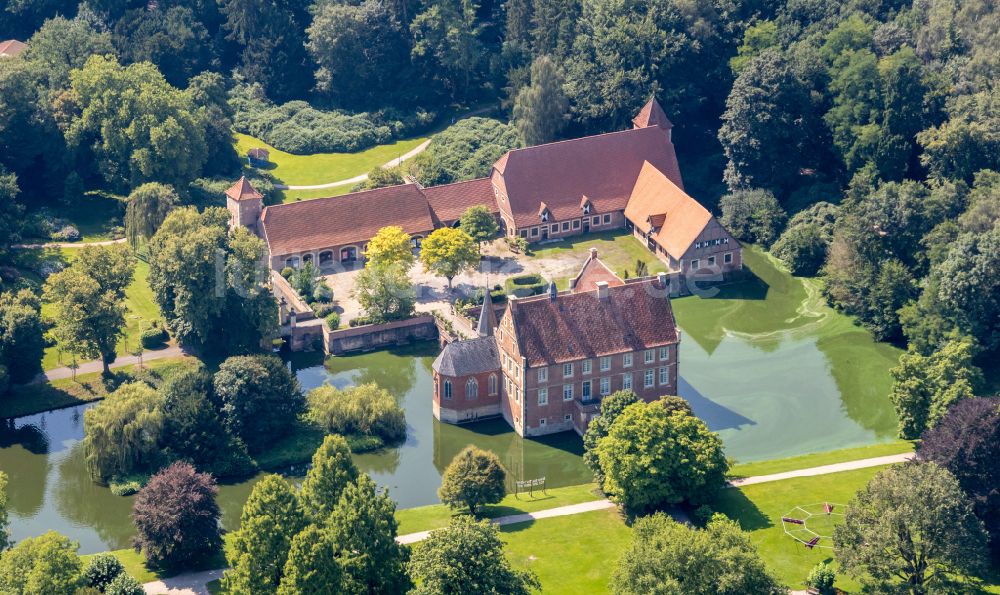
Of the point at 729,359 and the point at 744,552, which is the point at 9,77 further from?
the point at 744,552

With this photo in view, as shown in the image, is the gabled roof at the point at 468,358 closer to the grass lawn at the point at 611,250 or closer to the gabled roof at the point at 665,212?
the grass lawn at the point at 611,250

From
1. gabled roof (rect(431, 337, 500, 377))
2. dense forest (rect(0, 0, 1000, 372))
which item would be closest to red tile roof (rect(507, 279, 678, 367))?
gabled roof (rect(431, 337, 500, 377))

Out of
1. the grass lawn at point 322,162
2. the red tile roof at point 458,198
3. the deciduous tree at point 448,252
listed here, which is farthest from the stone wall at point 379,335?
the grass lawn at point 322,162

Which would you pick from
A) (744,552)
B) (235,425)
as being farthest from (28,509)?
(744,552)

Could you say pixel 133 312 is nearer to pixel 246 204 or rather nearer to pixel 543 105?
pixel 246 204

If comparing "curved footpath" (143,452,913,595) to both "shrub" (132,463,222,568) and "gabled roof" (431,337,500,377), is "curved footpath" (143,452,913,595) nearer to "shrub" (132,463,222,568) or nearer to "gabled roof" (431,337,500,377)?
"shrub" (132,463,222,568)

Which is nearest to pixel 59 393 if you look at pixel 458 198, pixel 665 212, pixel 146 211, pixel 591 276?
pixel 146 211

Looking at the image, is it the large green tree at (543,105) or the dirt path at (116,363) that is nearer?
the dirt path at (116,363)
